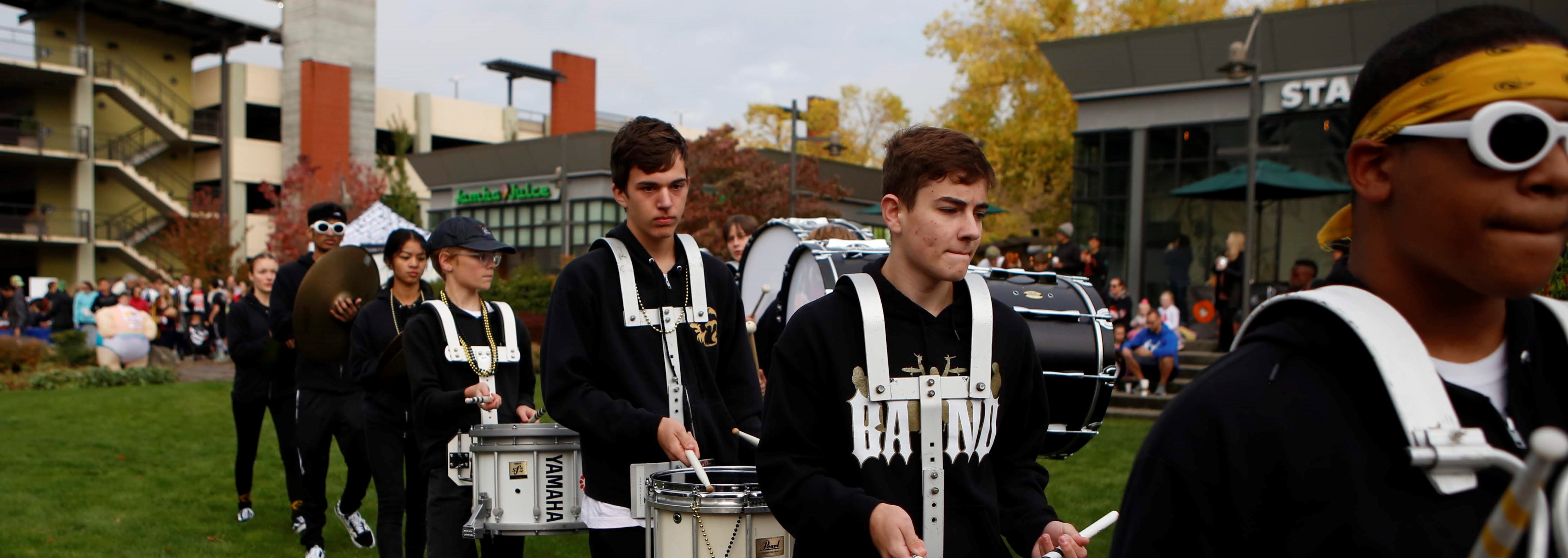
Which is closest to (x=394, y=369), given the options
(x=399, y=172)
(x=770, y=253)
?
(x=770, y=253)

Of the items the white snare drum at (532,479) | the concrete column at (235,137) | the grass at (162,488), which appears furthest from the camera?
the concrete column at (235,137)

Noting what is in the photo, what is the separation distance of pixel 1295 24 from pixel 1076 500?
16903 mm

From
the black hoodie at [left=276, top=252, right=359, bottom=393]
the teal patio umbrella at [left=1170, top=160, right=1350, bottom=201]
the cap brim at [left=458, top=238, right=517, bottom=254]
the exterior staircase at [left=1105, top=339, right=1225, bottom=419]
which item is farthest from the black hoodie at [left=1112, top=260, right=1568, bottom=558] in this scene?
the teal patio umbrella at [left=1170, top=160, right=1350, bottom=201]

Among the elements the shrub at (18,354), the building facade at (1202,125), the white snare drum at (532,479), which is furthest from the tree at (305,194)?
the white snare drum at (532,479)

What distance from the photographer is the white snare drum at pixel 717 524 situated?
11.0 ft

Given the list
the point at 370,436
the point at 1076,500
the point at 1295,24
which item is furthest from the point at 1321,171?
the point at 370,436

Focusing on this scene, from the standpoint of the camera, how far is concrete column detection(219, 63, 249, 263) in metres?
49.3

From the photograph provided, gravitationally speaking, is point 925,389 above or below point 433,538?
above

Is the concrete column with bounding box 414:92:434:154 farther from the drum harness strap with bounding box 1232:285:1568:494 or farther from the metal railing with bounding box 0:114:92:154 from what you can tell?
the drum harness strap with bounding box 1232:285:1568:494

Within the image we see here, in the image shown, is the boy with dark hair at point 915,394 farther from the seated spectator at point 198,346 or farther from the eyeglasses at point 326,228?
the seated spectator at point 198,346

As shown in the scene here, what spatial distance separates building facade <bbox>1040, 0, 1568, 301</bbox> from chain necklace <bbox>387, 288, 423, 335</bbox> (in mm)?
17001

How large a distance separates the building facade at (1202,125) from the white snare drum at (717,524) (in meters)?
18.8

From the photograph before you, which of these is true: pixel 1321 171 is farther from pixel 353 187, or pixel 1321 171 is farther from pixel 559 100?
pixel 559 100

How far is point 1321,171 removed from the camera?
22.3 m
